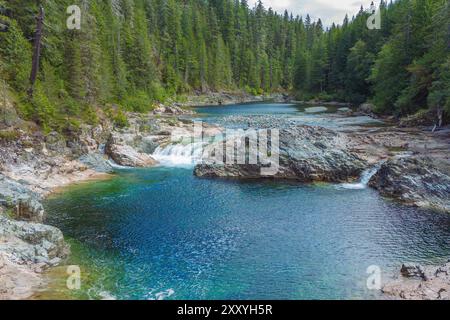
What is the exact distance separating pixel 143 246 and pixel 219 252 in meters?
Result: 3.99

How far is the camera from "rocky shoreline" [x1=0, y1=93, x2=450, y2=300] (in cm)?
1867

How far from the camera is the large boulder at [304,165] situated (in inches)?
1330

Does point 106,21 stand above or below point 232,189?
above

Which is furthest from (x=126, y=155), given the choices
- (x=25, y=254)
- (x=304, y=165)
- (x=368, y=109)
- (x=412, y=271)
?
(x=368, y=109)

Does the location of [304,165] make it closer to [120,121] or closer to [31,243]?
[31,243]

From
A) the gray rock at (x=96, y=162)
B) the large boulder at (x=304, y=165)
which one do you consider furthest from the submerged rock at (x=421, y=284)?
the gray rock at (x=96, y=162)

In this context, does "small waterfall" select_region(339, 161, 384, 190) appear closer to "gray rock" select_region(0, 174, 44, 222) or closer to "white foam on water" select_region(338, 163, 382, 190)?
"white foam on water" select_region(338, 163, 382, 190)

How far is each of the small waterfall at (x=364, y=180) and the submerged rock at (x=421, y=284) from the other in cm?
1409

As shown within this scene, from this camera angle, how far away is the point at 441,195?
89.5 ft

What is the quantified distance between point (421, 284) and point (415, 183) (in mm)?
13942

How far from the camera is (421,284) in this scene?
54.0ft

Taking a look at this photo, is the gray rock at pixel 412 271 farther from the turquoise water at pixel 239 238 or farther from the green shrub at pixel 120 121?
the green shrub at pixel 120 121
